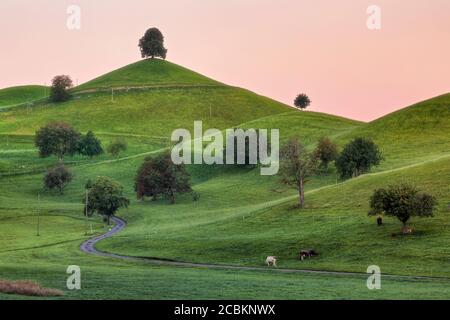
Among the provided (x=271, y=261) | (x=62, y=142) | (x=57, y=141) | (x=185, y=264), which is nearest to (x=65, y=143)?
(x=62, y=142)

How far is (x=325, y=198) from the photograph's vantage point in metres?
108

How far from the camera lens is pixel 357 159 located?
442 feet

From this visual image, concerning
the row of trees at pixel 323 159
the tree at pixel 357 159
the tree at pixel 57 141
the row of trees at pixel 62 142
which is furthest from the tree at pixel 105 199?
the row of trees at pixel 62 142

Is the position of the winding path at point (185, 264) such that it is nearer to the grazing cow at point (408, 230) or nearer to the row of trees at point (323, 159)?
the grazing cow at point (408, 230)

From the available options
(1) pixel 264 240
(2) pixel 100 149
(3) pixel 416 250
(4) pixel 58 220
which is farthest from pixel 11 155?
(3) pixel 416 250

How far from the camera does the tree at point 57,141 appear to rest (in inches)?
7283

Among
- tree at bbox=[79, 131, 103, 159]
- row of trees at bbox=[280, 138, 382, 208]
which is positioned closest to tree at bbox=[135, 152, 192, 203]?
row of trees at bbox=[280, 138, 382, 208]

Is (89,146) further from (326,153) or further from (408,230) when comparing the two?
(408,230)

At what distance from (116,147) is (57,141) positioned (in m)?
15.1

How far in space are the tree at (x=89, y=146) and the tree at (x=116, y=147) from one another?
3.06m

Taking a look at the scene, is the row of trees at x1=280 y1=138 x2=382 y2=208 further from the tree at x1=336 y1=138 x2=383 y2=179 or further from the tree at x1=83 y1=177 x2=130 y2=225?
the tree at x1=83 y1=177 x2=130 y2=225

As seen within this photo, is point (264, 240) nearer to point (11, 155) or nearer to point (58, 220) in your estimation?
point (58, 220)

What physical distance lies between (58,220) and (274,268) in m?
61.3

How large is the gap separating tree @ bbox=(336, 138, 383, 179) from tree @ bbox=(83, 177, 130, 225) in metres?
40.0
